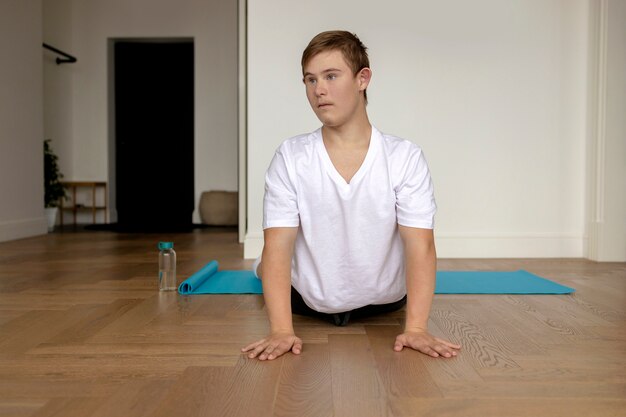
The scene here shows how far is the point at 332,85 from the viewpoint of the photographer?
4.98 feet

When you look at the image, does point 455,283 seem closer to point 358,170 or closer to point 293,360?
point 358,170

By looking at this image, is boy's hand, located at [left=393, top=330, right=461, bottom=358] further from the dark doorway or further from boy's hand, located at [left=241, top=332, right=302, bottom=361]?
the dark doorway

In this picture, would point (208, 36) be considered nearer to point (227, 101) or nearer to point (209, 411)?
point (227, 101)

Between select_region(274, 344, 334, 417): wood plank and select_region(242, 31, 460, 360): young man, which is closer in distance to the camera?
Result: select_region(274, 344, 334, 417): wood plank

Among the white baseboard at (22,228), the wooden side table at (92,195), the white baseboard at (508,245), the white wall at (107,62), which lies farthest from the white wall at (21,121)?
the white baseboard at (508,245)

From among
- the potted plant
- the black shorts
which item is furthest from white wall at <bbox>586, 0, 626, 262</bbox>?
the potted plant

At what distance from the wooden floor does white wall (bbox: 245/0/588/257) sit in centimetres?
122

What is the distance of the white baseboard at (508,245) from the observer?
3760mm

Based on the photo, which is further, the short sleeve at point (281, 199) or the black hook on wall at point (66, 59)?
the black hook on wall at point (66, 59)

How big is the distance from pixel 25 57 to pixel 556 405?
5223 mm

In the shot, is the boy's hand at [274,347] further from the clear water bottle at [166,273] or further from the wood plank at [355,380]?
the clear water bottle at [166,273]

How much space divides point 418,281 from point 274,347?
0.39 metres

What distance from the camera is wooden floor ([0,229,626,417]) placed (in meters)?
1.14

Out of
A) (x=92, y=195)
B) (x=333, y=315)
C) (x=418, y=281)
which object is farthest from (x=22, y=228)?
(x=418, y=281)
